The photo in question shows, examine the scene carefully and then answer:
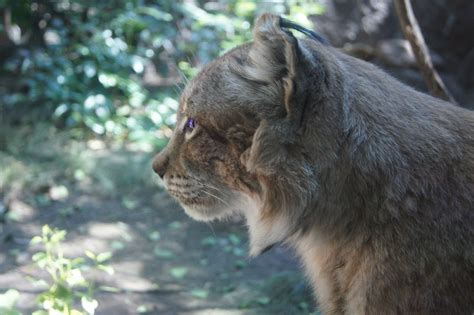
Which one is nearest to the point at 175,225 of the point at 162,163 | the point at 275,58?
the point at 162,163

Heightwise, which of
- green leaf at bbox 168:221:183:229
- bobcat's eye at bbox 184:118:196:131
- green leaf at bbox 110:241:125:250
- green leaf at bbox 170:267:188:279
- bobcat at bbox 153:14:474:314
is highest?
bobcat at bbox 153:14:474:314

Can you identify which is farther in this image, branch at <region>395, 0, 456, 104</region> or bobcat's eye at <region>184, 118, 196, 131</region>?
branch at <region>395, 0, 456, 104</region>

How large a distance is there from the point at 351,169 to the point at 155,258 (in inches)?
148

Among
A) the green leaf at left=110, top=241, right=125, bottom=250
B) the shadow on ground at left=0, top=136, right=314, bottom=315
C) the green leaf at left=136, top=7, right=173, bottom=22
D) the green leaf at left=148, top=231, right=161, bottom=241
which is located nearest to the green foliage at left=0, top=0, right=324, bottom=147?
the green leaf at left=136, top=7, right=173, bottom=22

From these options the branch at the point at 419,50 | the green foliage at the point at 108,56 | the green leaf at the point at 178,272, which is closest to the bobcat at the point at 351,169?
the branch at the point at 419,50

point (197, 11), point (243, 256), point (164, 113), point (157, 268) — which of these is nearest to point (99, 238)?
point (157, 268)

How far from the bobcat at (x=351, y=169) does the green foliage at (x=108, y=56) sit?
5.30 m

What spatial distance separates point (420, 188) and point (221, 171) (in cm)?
88

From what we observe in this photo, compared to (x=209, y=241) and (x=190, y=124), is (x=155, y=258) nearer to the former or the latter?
(x=209, y=241)

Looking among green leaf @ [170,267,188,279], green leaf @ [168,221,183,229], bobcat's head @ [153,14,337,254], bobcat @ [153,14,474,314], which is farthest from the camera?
green leaf @ [168,221,183,229]

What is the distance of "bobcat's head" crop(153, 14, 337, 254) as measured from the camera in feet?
8.57

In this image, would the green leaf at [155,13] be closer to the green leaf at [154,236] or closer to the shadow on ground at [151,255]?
the shadow on ground at [151,255]

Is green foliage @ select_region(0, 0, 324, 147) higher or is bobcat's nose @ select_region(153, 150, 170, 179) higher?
bobcat's nose @ select_region(153, 150, 170, 179)

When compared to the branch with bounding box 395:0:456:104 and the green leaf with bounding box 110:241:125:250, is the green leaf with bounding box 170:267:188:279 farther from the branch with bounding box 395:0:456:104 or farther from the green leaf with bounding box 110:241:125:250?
the branch with bounding box 395:0:456:104
